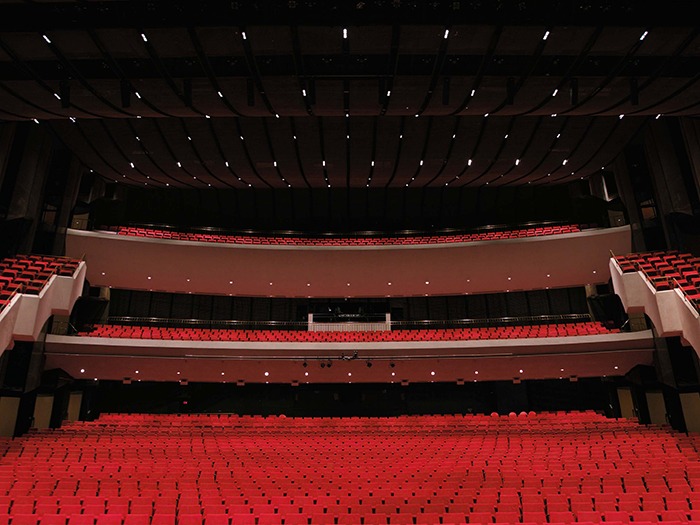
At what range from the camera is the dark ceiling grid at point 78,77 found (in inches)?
344

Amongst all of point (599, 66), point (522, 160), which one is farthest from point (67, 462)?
point (522, 160)

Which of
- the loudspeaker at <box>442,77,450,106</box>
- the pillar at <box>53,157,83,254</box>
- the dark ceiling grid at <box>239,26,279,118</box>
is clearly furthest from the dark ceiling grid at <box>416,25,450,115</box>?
the pillar at <box>53,157,83,254</box>

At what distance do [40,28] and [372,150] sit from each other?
8.63 m

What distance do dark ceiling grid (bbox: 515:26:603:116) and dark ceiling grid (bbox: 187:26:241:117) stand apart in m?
6.68

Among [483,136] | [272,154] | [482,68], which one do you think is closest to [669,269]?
[483,136]

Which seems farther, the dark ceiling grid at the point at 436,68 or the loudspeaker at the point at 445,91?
the loudspeaker at the point at 445,91

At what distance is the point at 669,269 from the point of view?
11.4 meters

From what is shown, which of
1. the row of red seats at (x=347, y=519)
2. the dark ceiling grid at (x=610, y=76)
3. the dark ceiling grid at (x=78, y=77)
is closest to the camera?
the row of red seats at (x=347, y=519)

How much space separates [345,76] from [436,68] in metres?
1.95

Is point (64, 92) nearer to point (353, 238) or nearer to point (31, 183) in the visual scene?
point (31, 183)

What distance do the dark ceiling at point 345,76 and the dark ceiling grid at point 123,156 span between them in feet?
0.29

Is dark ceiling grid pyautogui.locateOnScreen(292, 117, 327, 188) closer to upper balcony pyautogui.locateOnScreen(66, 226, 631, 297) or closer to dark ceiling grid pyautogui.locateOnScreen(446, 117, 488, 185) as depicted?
upper balcony pyautogui.locateOnScreen(66, 226, 631, 297)

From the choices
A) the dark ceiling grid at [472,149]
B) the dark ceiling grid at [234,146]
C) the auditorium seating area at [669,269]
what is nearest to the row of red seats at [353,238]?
the dark ceiling grid at [472,149]

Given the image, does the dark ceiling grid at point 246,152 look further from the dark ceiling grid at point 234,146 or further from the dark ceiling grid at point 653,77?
the dark ceiling grid at point 653,77
